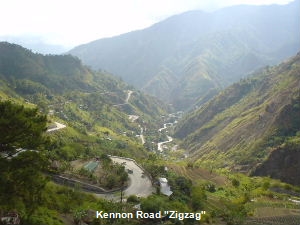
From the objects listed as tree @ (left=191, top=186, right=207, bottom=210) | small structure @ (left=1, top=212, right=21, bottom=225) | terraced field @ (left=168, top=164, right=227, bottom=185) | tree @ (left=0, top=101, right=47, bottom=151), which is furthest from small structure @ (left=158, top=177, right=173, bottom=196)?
tree @ (left=0, top=101, right=47, bottom=151)

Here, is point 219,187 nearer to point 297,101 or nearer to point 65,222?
point 65,222

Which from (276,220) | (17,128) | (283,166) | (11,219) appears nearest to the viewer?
(17,128)

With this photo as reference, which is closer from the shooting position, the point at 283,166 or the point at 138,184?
the point at 138,184

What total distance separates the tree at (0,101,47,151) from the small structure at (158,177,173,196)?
39.1 m

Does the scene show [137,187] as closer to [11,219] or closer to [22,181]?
[11,219]

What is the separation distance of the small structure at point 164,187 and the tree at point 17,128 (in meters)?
39.1

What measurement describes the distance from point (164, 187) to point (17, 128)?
4488 cm

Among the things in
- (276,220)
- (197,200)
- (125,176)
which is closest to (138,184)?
(125,176)

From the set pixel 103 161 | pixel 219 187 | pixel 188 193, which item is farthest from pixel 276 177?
pixel 103 161

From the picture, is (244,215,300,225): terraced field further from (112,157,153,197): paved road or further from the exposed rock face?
the exposed rock face

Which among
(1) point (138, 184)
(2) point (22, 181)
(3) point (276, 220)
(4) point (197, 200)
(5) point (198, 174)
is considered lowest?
(5) point (198, 174)

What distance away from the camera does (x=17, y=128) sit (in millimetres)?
33312

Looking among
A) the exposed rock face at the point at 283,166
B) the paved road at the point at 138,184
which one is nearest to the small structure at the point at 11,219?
the paved road at the point at 138,184

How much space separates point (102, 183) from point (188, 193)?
1834 centimetres
